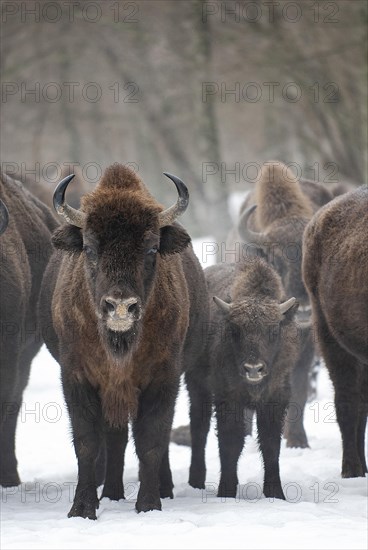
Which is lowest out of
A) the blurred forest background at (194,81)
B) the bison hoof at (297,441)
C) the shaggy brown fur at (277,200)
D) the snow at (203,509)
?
the snow at (203,509)

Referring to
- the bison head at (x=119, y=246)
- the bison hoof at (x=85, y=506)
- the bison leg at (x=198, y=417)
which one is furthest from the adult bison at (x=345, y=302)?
the bison hoof at (x=85, y=506)

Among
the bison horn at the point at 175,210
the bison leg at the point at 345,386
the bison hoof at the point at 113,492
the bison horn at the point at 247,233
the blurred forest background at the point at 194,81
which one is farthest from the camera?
the blurred forest background at the point at 194,81

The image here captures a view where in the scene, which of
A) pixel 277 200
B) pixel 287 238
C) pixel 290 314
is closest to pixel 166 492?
pixel 290 314

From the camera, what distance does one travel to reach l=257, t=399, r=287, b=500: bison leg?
924cm

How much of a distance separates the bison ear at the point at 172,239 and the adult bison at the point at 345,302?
174cm

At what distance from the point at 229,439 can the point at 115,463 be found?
0.99 m

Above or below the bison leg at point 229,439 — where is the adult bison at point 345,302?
above

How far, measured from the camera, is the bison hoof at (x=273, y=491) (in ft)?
30.0

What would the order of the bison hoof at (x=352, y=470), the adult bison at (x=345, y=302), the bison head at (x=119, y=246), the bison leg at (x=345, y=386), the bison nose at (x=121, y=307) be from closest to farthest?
the bison nose at (x=121, y=307)
the bison head at (x=119, y=246)
the adult bison at (x=345, y=302)
the bison hoof at (x=352, y=470)
the bison leg at (x=345, y=386)

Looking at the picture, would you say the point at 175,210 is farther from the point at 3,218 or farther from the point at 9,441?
the point at 9,441

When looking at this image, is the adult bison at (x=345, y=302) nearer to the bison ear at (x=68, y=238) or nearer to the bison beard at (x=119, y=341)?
the bison beard at (x=119, y=341)

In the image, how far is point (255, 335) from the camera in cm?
944

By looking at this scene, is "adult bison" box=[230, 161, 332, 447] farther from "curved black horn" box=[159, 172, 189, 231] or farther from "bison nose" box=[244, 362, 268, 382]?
"curved black horn" box=[159, 172, 189, 231]

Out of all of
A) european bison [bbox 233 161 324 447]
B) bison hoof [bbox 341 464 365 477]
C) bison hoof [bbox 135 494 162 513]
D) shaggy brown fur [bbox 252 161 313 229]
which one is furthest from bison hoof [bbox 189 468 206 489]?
shaggy brown fur [bbox 252 161 313 229]
